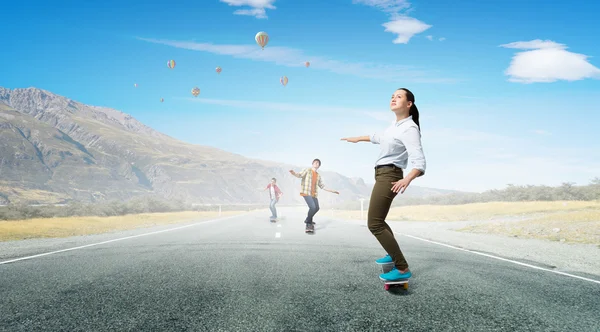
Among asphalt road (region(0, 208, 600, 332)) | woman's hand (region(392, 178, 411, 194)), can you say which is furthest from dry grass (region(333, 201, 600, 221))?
woman's hand (region(392, 178, 411, 194))

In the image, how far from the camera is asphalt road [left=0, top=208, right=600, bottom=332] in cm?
305

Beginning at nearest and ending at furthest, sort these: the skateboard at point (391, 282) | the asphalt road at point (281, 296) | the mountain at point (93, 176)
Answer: the asphalt road at point (281, 296), the skateboard at point (391, 282), the mountain at point (93, 176)

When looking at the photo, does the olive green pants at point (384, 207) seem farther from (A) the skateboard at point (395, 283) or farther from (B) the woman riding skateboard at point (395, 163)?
(A) the skateboard at point (395, 283)

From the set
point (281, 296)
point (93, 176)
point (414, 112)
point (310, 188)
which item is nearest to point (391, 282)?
point (281, 296)

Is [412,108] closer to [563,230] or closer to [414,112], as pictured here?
[414,112]

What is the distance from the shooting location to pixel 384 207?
4.27m

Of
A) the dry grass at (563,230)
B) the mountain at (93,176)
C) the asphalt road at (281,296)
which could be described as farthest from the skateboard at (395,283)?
the mountain at (93,176)

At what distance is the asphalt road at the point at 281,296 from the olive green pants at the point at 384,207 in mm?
411

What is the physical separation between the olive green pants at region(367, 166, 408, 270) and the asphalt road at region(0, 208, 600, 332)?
0.41 metres

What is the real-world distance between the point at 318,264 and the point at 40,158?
638 ft

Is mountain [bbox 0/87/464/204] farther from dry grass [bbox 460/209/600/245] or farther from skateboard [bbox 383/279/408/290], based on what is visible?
skateboard [bbox 383/279/408/290]

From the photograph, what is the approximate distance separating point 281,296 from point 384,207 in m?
1.45

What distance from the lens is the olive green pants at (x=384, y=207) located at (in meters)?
4.22

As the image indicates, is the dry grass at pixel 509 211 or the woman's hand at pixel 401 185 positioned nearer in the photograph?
the woman's hand at pixel 401 185
